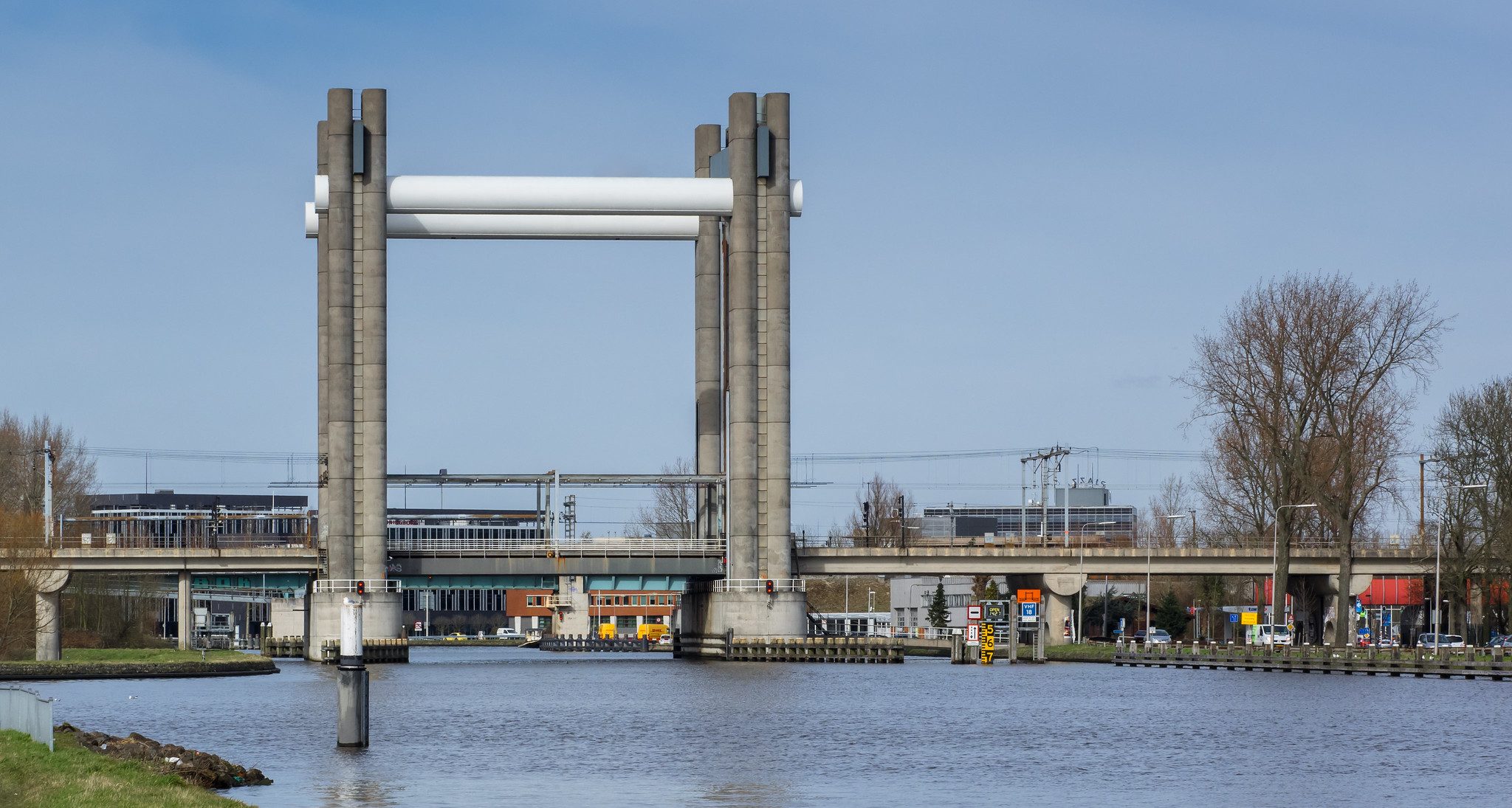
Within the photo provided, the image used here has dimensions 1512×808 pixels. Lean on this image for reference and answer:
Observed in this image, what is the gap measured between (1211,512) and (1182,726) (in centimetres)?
5646

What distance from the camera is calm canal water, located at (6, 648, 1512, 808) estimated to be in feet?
116

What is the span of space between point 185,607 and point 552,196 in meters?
28.5

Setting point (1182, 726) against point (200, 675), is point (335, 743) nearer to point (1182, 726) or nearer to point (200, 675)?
point (1182, 726)

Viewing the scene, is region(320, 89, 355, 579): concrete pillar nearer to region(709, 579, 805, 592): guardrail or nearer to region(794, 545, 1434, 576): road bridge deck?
region(709, 579, 805, 592): guardrail

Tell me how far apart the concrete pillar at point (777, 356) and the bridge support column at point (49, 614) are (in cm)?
3268

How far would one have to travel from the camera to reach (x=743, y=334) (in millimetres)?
100000

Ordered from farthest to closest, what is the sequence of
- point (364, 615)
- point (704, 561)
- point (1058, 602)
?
1. point (1058, 602)
2. point (704, 561)
3. point (364, 615)

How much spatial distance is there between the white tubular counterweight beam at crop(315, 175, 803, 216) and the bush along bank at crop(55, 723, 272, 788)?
204 ft

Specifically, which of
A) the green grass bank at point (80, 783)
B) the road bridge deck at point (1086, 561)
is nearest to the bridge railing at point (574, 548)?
the road bridge deck at point (1086, 561)

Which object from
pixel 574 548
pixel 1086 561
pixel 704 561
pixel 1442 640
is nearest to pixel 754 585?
pixel 704 561

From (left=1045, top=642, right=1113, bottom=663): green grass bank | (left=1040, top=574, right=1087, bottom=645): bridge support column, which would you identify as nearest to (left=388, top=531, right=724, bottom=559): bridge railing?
(left=1045, top=642, right=1113, bottom=663): green grass bank

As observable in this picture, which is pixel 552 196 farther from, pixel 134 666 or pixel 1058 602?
pixel 1058 602

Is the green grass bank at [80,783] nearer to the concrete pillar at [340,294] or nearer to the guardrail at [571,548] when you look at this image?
the concrete pillar at [340,294]

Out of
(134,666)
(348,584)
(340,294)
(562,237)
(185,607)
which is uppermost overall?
(562,237)
